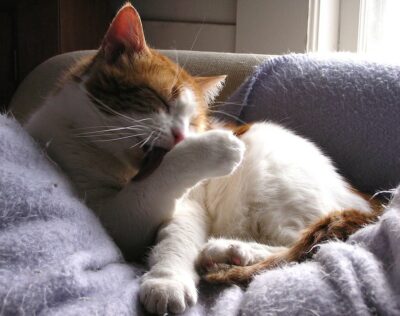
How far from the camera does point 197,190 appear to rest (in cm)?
113

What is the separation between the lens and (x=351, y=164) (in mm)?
1237

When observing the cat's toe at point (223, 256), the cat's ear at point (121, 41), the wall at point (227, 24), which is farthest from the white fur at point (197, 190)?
the wall at point (227, 24)

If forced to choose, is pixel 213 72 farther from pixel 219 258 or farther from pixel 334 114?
pixel 219 258

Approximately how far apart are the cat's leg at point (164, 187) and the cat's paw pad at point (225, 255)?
123 mm

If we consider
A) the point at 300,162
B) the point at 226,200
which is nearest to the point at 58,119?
the point at 226,200

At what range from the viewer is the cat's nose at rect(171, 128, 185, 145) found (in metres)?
0.94

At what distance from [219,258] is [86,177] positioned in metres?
0.31

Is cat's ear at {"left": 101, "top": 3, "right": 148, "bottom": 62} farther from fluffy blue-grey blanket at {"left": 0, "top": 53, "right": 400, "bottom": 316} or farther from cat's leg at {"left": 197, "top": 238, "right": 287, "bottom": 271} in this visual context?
cat's leg at {"left": 197, "top": 238, "right": 287, "bottom": 271}

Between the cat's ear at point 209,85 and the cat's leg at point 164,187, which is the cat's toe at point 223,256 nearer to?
the cat's leg at point 164,187

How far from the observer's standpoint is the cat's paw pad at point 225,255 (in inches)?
33.5

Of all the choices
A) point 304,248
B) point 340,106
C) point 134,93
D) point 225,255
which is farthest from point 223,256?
point 340,106

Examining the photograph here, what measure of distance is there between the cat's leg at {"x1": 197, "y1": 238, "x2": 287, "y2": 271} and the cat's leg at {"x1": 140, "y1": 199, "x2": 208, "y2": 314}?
0.07ft

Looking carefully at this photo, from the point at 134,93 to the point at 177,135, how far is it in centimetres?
12

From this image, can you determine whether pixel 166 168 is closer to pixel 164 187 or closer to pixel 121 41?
pixel 164 187
